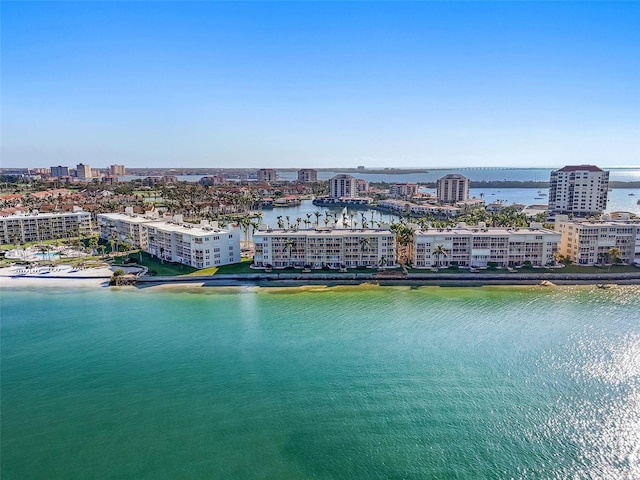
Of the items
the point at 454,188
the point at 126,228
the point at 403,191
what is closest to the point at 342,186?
the point at 403,191

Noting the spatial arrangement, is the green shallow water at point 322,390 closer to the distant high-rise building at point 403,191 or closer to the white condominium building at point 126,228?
the white condominium building at point 126,228

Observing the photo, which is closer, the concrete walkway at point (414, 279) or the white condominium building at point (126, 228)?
the concrete walkway at point (414, 279)

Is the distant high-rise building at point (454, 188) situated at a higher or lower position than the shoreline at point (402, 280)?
higher

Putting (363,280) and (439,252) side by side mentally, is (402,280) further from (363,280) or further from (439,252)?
(439,252)

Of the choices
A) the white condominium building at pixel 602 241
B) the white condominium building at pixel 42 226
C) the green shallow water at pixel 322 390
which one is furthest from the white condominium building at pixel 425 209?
the white condominium building at pixel 42 226

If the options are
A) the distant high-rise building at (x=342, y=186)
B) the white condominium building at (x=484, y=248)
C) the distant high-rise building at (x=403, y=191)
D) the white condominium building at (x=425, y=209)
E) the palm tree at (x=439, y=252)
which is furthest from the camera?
the distant high-rise building at (x=403, y=191)

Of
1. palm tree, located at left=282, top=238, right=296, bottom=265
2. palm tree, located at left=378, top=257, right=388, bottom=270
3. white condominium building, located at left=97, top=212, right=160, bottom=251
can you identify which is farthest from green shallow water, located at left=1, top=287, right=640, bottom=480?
white condominium building, located at left=97, top=212, right=160, bottom=251

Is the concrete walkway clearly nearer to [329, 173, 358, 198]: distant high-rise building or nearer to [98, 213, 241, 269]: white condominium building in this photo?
[98, 213, 241, 269]: white condominium building
